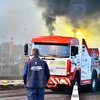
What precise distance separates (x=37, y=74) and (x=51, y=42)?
5.06 m

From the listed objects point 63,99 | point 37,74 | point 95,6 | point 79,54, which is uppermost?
point 95,6

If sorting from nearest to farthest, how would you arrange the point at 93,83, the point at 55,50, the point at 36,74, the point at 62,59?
the point at 36,74 < the point at 62,59 < the point at 55,50 < the point at 93,83

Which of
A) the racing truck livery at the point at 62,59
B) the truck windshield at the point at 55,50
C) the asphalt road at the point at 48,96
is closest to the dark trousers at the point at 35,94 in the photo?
the asphalt road at the point at 48,96

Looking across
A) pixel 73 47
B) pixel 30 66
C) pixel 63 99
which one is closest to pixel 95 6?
pixel 73 47

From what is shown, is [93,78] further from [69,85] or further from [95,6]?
[95,6]

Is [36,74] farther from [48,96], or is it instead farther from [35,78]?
[48,96]

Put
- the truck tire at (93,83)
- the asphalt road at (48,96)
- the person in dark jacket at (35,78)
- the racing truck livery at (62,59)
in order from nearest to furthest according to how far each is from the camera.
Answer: the person in dark jacket at (35,78), the asphalt road at (48,96), the racing truck livery at (62,59), the truck tire at (93,83)

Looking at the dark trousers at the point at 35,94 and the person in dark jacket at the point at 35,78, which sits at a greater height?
the person in dark jacket at the point at 35,78

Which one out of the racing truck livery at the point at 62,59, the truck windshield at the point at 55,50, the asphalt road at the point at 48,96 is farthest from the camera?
the truck windshield at the point at 55,50

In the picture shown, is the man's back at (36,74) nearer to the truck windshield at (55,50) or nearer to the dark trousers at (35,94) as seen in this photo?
the dark trousers at (35,94)

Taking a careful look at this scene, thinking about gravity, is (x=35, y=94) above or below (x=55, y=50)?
below

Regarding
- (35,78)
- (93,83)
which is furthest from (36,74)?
(93,83)

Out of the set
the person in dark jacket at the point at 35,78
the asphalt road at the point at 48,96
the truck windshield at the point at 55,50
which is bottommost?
the asphalt road at the point at 48,96

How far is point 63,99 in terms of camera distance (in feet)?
28.5
